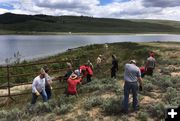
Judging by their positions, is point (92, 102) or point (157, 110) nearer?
point (157, 110)

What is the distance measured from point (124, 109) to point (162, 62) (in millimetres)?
14708

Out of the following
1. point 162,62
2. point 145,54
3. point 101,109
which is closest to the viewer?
point 101,109

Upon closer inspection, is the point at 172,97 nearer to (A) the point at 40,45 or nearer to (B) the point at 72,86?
(B) the point at 72,86

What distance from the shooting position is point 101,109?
14.2 metres

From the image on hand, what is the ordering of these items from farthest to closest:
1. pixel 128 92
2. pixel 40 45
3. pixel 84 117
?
pixel 40 45 → pixel 128 92 → pixel 84 117

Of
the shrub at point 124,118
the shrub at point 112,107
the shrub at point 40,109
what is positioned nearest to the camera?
the shrub at point 124,118

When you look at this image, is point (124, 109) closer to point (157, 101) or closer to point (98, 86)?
point (157, 101)

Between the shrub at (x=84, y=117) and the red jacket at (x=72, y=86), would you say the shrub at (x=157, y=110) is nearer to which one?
the shrub at (x=84, y=117)

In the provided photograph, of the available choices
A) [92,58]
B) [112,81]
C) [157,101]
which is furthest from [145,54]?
[157,101]

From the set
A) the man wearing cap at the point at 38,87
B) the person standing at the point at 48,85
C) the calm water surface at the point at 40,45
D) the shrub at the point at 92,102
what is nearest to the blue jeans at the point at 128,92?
the shrub at the point at 92,102

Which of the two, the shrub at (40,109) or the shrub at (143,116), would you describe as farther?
the shrub at (40,109)

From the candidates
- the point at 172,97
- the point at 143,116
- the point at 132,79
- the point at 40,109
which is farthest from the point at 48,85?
the point at 172,97

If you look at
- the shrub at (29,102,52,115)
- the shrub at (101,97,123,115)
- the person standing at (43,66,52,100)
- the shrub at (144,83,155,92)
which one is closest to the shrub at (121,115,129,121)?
the shrub at (101,97,123,115)

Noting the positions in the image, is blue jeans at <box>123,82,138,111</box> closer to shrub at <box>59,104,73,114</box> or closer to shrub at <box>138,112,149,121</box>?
shrub at <box>138,112,149,121</box>
